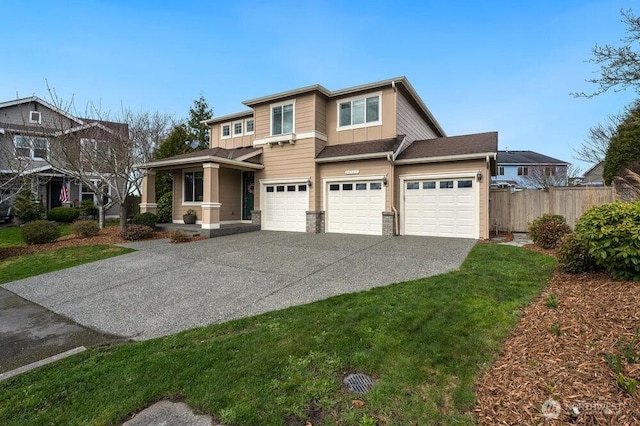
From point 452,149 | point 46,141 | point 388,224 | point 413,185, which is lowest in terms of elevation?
point 388,224

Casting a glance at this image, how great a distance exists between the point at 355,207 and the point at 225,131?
934 centimetres

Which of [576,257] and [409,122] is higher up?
[409,122]

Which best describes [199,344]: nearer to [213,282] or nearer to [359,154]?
[213,282]

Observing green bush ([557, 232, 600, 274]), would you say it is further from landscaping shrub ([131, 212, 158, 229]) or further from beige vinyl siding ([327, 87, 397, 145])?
landscaping shrub ([131, 212, 158, 229])

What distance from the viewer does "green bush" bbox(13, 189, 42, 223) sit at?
55.8 feet

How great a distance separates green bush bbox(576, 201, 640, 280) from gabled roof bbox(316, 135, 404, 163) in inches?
288

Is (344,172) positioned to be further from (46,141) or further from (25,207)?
(25,207)

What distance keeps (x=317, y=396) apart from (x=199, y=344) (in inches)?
70.4

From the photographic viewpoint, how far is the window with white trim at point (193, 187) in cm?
1569

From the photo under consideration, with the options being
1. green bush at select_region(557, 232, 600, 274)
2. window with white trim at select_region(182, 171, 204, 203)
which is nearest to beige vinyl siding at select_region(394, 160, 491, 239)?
green bush at select_region(557, 232, 600, 274)

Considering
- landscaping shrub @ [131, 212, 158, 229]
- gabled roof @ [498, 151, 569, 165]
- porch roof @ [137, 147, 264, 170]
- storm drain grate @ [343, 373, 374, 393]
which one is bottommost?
storm drain grate @ [343, 373, 374, 393]

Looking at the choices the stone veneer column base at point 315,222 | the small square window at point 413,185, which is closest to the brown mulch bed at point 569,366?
the small square window at point 413,185

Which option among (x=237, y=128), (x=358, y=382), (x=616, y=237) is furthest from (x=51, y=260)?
(x=616, y=237)

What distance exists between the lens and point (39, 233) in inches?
440
